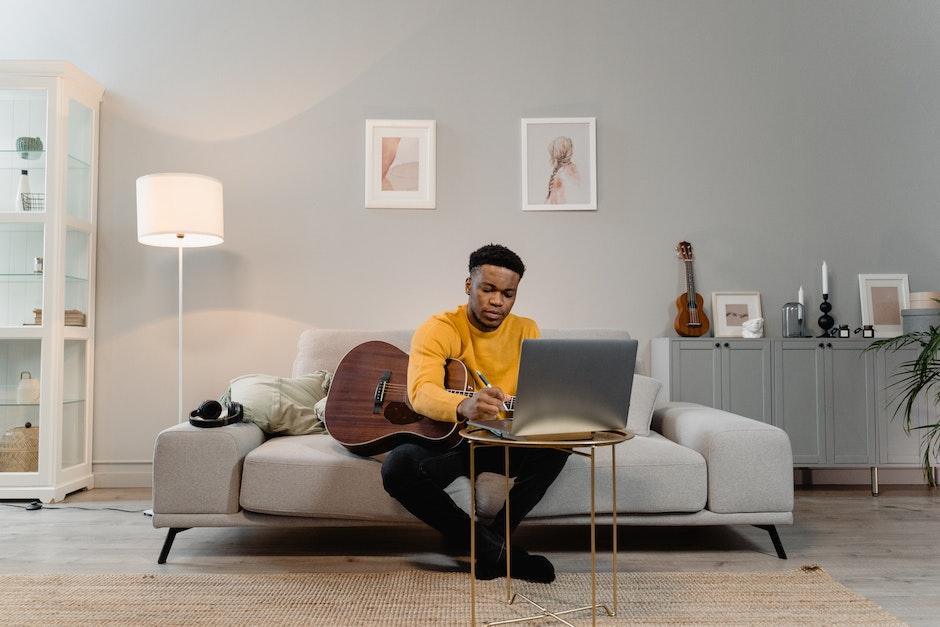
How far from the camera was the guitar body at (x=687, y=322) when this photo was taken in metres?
3.35

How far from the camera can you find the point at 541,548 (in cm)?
238

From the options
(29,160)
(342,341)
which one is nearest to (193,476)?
(342,341)

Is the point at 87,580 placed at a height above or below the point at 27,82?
below

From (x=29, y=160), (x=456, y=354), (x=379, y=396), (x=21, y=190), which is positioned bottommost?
(x=379, y=396)

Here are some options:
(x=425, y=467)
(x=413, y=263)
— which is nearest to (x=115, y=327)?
(x=413, y=263)

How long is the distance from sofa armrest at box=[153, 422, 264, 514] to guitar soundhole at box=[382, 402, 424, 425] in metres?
0.51

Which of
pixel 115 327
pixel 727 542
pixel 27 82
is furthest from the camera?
pixel 115 327

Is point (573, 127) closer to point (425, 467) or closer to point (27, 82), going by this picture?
point (425, 467)

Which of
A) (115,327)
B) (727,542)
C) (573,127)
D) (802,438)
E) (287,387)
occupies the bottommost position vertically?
(727,542)

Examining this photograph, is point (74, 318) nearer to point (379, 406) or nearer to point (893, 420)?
point (379, 406)

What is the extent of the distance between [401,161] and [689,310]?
1593 mm

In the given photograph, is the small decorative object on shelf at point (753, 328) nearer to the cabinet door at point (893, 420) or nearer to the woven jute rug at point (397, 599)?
the cabinet door at point (893, 420)

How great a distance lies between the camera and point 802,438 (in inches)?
126

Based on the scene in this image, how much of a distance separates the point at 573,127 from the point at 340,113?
46.2 inches
